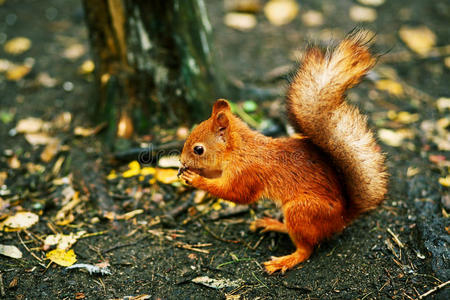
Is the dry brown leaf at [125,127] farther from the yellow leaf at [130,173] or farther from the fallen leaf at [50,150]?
the fallen leaf at [50,150]

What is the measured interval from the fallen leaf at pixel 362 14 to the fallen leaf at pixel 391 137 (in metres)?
1.95

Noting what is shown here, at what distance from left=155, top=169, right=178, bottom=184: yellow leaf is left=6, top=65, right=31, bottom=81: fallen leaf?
188cm

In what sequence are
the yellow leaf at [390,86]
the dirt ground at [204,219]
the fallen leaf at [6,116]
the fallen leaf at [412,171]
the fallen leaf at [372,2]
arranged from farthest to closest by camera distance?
1. the fallen leaf at [372,2]
2. the yellow leaf at [390,86]
3. the fallen leaf at [6,116]
4. the fallen leaf at [412,171]
5. the dirt ground at [204,219]

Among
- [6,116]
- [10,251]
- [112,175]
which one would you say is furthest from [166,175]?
[6,116]

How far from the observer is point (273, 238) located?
7.14 ft

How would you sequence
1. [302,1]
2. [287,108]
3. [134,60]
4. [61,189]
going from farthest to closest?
[302,1]
[134,60]
[61,189]
[287,108]

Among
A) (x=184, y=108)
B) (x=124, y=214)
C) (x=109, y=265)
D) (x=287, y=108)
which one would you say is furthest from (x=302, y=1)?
(x=109, y=265)

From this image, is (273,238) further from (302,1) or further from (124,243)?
(302,1)

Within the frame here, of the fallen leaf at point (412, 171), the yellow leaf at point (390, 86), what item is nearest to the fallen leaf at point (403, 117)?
the yellow leaf at point (390, 86)

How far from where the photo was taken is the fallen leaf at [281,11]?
14.6ft

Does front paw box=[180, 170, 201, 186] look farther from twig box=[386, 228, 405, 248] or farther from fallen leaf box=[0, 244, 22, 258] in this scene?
twig box=[386, 228, 405, 248]

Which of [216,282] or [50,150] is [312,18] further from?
[216,282]

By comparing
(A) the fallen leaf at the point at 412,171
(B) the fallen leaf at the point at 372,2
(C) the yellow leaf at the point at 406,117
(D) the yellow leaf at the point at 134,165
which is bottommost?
(A) the fallen leaf at the point at 412,171

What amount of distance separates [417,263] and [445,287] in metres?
0.18
